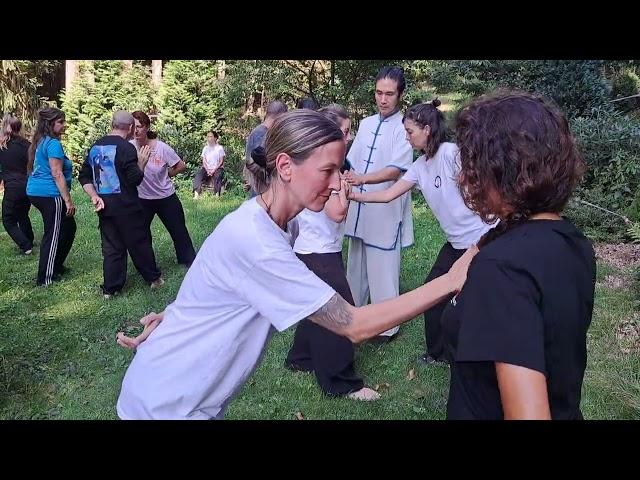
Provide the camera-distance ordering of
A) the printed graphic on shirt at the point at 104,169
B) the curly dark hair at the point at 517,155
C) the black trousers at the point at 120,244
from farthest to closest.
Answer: the black trousers at the point at 120,244, the printed graphic on shirt at the point at 104,169, the curly dark hair at the point at 517,155

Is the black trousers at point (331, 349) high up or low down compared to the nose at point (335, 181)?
down

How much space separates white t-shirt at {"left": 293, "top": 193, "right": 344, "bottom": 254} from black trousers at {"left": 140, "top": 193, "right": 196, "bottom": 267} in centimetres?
340

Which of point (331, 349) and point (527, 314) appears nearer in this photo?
point (527, 314)

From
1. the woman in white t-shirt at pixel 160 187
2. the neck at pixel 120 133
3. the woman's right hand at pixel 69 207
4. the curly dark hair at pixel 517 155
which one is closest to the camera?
the curly dark hair at pixel 517 155

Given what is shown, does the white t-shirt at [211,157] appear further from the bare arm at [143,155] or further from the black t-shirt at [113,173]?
the black t-shirt at [113,173]

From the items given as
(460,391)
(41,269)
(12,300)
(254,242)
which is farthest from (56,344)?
(460,391)

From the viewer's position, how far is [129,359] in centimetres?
515

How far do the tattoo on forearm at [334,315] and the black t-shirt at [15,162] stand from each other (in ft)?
24.4

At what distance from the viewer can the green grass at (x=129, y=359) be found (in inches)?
169

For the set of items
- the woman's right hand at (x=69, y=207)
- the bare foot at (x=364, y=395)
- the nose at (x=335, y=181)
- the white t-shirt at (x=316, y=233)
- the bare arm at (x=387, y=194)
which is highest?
the nose at (x=335, y=181)

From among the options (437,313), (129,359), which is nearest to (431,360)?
(437,313)

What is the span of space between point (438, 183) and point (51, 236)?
15.6ft

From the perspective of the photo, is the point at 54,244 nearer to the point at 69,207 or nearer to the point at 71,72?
the point at 69,207

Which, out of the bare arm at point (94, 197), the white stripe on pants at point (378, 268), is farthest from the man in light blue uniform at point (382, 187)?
the bare arm at point (94, 197)
